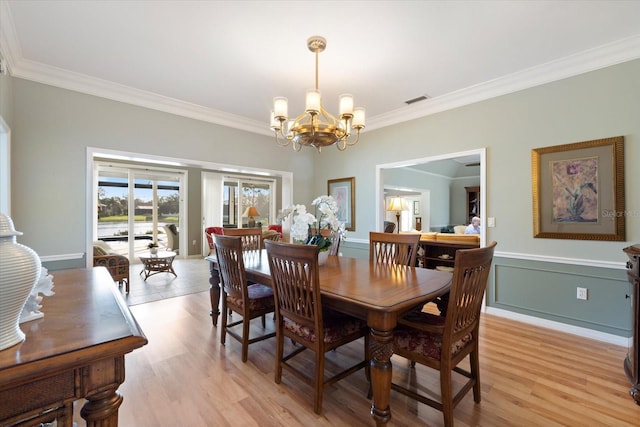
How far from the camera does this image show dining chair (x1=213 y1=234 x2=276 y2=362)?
2213 millimetres

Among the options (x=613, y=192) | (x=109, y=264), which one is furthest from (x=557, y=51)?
(x=109, y=264)

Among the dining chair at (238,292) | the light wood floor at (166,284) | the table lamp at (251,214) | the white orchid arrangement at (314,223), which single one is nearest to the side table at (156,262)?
the light wood floor at (166,284)

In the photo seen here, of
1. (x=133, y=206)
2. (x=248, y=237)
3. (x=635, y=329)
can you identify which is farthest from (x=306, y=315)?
(x=133, y=206)

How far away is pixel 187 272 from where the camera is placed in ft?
18.5

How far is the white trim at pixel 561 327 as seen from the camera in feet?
8.48

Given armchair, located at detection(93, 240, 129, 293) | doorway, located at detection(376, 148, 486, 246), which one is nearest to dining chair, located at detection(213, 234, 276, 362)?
armchair, located at detection(93, 240, 129, 293)

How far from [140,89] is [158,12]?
5.25 feet

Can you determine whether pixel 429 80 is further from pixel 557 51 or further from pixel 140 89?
pixel 140 89

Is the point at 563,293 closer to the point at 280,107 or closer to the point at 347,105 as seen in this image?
the point at 347,105

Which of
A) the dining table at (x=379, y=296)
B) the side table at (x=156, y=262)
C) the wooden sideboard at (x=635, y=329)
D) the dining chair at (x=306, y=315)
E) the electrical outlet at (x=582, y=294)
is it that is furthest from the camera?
the side table at (x=156, y=262)

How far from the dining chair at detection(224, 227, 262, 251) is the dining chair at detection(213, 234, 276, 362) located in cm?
81

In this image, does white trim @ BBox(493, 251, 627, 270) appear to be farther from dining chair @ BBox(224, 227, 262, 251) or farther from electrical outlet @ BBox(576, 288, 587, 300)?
dining chair @ BBox(224, 227, 262, 251)

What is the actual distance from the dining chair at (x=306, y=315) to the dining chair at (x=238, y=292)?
1.37 ft

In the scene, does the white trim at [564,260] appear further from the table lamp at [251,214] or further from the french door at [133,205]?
the french door at [133,205]
